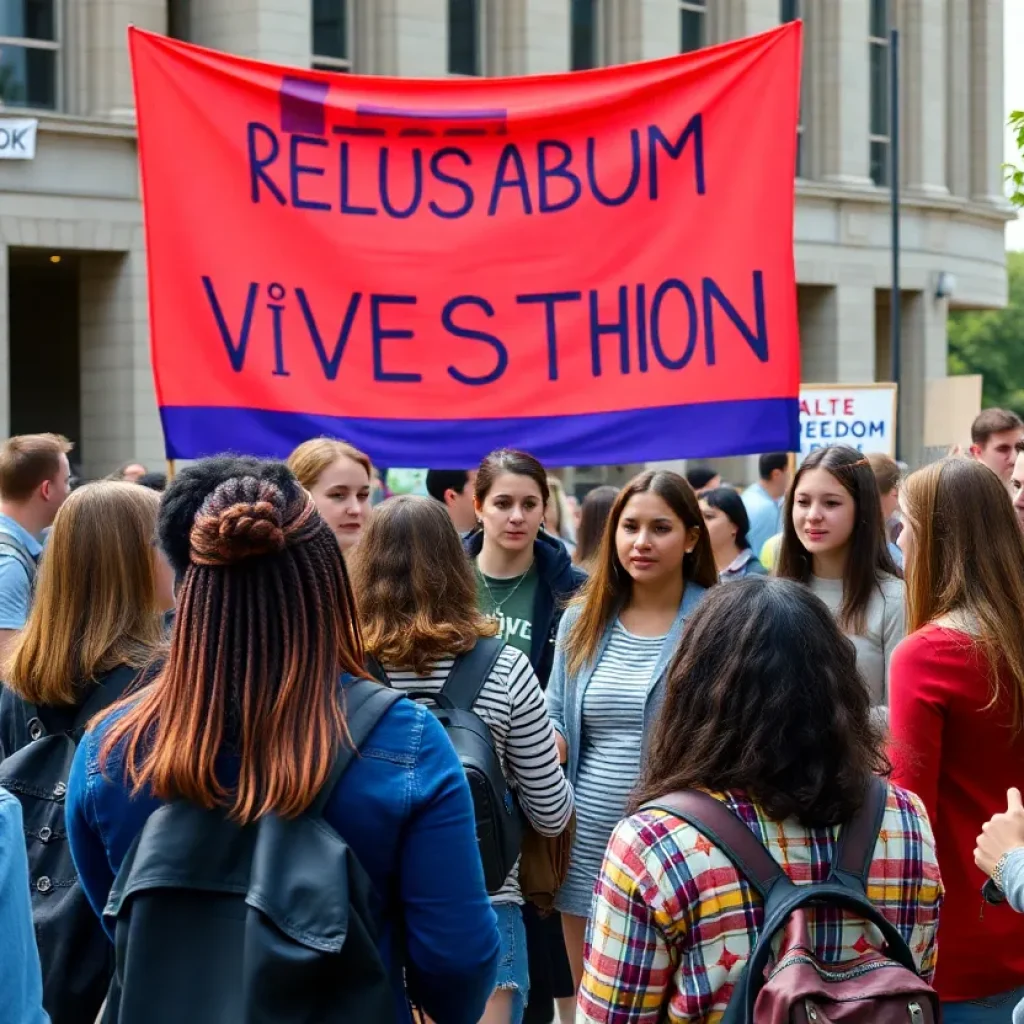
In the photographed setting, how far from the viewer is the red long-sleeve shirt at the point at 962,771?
3600 millimetres

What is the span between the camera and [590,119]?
698 cm

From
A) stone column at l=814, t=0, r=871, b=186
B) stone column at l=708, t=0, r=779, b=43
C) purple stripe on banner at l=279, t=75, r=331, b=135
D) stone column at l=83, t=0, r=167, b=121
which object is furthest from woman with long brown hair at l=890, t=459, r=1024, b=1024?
stone column at l=814, t=0, r=871, b=186

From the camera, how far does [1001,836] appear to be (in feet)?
10.1

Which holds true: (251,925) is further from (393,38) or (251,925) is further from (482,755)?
(393,38)

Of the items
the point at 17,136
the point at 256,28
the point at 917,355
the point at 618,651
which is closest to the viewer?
the point at 618,651

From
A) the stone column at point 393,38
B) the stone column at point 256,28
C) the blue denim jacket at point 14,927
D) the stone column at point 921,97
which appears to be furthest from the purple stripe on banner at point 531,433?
the stone column at point 921,97

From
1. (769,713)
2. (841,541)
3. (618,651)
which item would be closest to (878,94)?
(841,541)

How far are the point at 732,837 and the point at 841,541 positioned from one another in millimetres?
3154

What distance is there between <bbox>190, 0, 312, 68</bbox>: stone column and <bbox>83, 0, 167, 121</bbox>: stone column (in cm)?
126

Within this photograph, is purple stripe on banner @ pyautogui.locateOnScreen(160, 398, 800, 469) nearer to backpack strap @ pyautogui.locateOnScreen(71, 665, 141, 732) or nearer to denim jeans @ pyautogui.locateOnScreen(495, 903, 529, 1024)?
denim jeans @ pyautogui.locateOnScreen(495, 903, 529, 1024)

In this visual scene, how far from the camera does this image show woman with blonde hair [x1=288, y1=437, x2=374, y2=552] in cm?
573

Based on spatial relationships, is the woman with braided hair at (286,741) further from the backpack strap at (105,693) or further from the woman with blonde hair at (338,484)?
the woman with blonde hair at (338,484)

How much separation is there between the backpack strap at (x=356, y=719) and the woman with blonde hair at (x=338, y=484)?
2.96 meters

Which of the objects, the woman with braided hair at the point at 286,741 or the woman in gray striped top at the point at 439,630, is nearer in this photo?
the woman with braided hair at the point at 286,741
